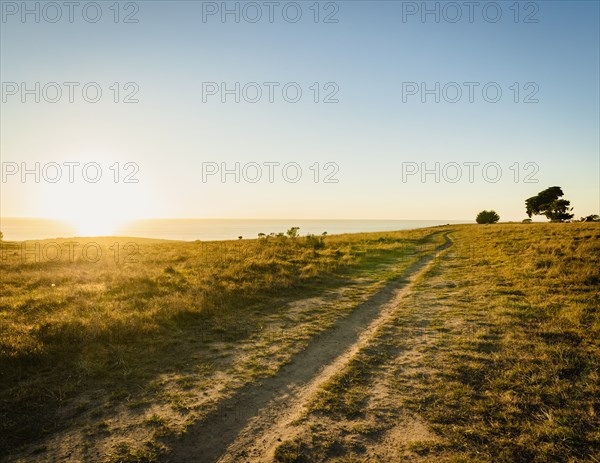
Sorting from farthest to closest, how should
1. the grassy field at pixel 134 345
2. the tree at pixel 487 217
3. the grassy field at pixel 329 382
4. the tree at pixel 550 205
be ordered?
the tree at pixel 487 217 < the tree at pixel 550 205 < the grassy field at pixel 134 345 < the grassy field at pixel 329 382

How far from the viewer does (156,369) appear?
8.04 m

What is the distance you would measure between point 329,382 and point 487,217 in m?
99.4

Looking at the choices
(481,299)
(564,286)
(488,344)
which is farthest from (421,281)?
(488,344)

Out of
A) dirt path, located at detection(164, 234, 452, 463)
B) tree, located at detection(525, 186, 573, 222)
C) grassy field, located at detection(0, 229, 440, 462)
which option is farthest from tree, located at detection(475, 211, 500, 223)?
dirt path, located at detection(164, 234, 452, 463)

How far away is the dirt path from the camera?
5176 millimetres

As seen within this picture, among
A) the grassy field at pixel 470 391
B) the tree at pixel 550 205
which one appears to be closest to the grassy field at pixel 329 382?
the grassy field at pixel 470 391

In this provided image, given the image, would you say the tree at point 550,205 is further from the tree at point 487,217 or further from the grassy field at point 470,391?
the grassy field at point 470,391

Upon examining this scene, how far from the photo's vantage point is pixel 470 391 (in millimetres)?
6617

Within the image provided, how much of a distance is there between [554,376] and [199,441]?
7.10 metres

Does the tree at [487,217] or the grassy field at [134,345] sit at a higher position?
the tree at [487,217]

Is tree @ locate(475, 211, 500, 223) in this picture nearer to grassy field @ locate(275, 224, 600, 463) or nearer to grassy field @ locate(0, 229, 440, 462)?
grassy field @ locate(0, 229, 440, 462)

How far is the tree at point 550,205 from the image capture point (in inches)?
2498

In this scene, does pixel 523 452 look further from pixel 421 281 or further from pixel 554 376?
pixel 421 281

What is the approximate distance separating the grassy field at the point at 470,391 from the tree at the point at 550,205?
63439 millimetres
